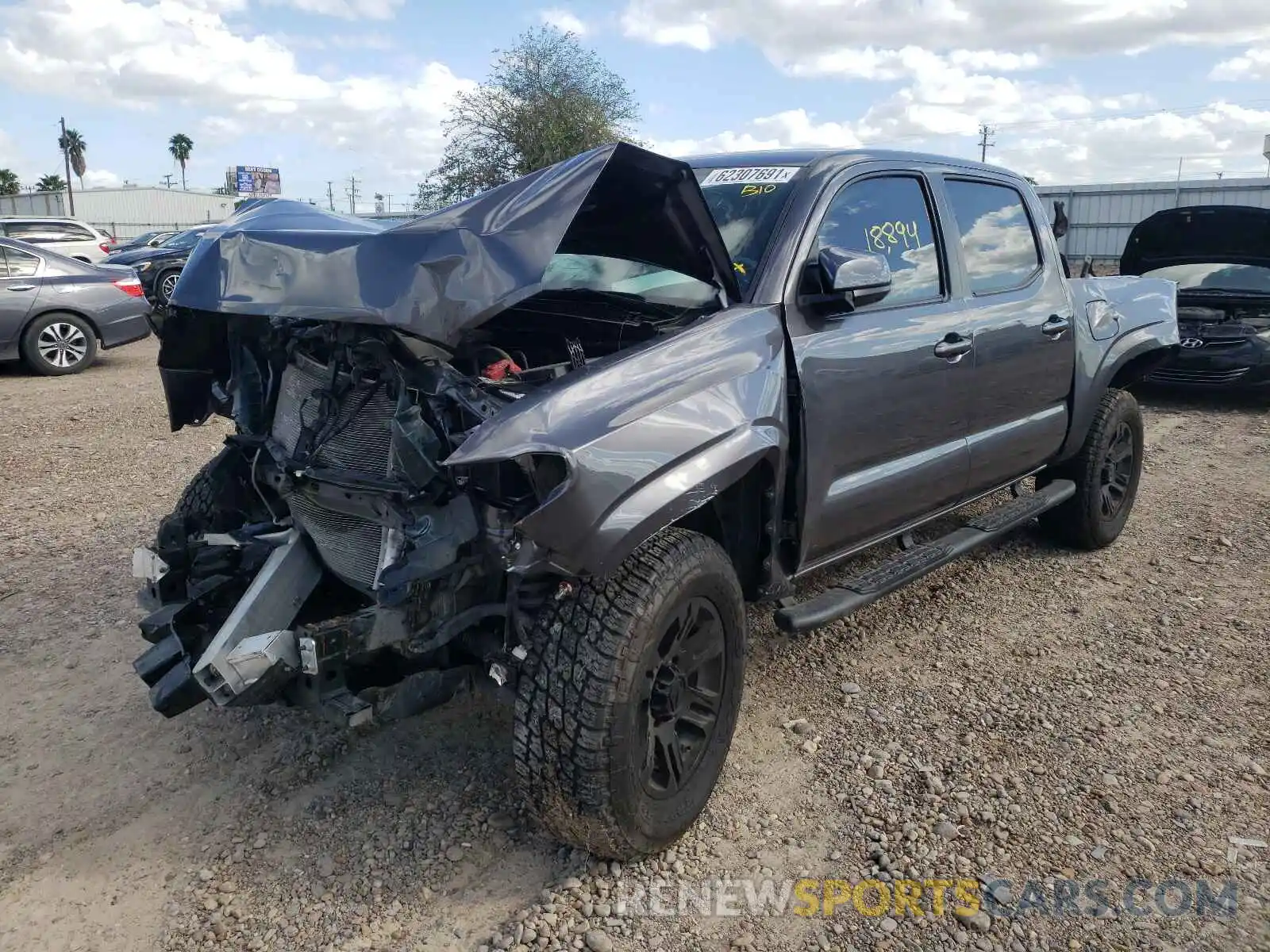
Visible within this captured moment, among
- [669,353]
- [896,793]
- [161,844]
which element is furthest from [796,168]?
[161,844]

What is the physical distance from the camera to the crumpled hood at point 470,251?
2527 mm

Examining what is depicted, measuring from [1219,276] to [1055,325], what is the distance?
6503 mm

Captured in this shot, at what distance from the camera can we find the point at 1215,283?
9.54 m

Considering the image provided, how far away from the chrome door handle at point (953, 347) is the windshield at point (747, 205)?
33.0 inches

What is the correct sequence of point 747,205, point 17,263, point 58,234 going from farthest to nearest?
point 58,234 < point 17,263 < point 747,205

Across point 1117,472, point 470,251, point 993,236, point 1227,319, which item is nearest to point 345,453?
point 470,251

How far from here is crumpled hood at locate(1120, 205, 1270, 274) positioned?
9.06 meters

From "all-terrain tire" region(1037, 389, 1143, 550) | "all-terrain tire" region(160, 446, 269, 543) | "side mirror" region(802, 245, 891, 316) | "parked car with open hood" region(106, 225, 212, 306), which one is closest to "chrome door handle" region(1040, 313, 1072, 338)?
"all-terrain tire" region(1037, 389, 1143, 550)

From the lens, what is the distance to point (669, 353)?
2750mm

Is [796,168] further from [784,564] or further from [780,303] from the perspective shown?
[784,564]

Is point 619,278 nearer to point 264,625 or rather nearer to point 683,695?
point 683,695

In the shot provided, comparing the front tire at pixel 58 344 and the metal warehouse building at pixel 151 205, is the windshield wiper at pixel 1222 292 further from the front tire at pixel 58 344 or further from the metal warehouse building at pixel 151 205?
the metal warehouse building at pixel 151 205

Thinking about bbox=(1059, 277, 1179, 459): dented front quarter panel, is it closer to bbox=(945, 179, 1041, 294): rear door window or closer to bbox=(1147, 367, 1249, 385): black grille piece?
bbox=(945, 179, 1041, 294): rear door window

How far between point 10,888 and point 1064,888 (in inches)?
112
